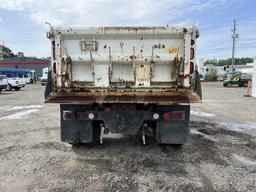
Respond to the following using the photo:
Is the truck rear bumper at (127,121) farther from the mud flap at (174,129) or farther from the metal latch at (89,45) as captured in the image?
the metal latch at (89,45)

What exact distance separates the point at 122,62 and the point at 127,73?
0.76 ft

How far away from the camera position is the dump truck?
504 cm

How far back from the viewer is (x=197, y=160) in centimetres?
515

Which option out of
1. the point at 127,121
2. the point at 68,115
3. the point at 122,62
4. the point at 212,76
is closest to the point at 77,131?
the point at 68,115

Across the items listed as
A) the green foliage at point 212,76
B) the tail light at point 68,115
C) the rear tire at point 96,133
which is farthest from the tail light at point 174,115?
the green foliage at point 212,76

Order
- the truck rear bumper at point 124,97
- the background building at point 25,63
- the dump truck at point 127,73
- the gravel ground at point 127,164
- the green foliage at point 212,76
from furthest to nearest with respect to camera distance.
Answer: the background building at point 25,63 < the green foliage at point 212,76 < the dump truck at point 127,73 < the truck rear bumper at point 124,97 < the gravel ground at point 127,164

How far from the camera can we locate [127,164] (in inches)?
193

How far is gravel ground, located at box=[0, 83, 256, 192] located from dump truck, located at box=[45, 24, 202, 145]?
1.94 ft

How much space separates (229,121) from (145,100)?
5.86 metres

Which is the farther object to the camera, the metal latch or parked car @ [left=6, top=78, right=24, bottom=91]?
parked car @ [left=6, top=78, right=24, bottom=91]

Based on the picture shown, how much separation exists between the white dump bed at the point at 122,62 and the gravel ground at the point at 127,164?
1.25 meters

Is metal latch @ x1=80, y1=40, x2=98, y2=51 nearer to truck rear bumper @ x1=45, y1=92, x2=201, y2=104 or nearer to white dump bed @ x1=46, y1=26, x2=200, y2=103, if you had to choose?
white dump bed @ x1=46, y1=26, x2=200, y2=103

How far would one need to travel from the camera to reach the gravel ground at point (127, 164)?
159 inches

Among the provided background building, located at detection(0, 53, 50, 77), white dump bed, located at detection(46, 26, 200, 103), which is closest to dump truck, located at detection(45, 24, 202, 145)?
white dump bed, located at detection(46, 26, 200, 103)
